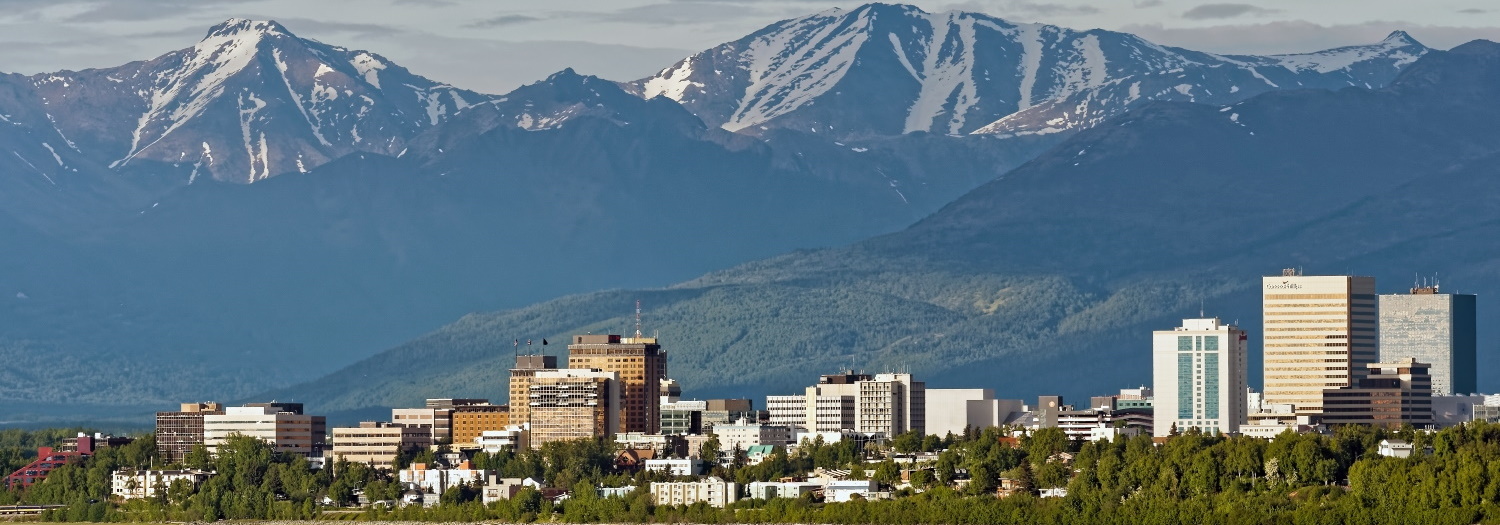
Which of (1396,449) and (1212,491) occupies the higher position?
(1396,449)

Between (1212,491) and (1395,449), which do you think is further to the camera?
(1395,449)

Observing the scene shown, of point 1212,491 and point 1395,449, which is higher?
point 1395,449

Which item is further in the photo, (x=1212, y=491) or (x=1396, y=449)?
(x=1396, y=449)

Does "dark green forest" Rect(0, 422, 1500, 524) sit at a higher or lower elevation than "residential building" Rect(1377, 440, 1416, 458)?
lower

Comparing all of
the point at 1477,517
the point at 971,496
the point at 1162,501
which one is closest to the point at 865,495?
the point at 971,496

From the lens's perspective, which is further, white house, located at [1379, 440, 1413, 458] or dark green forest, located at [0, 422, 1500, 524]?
white house, located at [1379, 440, 1413, 458]

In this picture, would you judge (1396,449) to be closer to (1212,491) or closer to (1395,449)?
(1395,449)

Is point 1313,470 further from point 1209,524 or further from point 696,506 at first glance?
point 696,506

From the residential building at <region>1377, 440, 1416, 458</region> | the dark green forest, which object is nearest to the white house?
the residential building at <region>1377, 440, 1416, 458</region>

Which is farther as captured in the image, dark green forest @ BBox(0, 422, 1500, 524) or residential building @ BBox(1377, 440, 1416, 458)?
residential building @ BBox(1377, 440, 1416, 458)

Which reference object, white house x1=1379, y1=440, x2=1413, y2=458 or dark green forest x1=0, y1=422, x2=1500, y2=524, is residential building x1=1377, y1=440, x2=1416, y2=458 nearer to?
white house x1=1379, y1=440, x2=1413, y2=458

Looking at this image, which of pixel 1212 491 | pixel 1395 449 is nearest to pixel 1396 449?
pixel 1395 449

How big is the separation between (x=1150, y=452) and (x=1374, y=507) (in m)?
23.6

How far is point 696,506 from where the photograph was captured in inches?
7800
